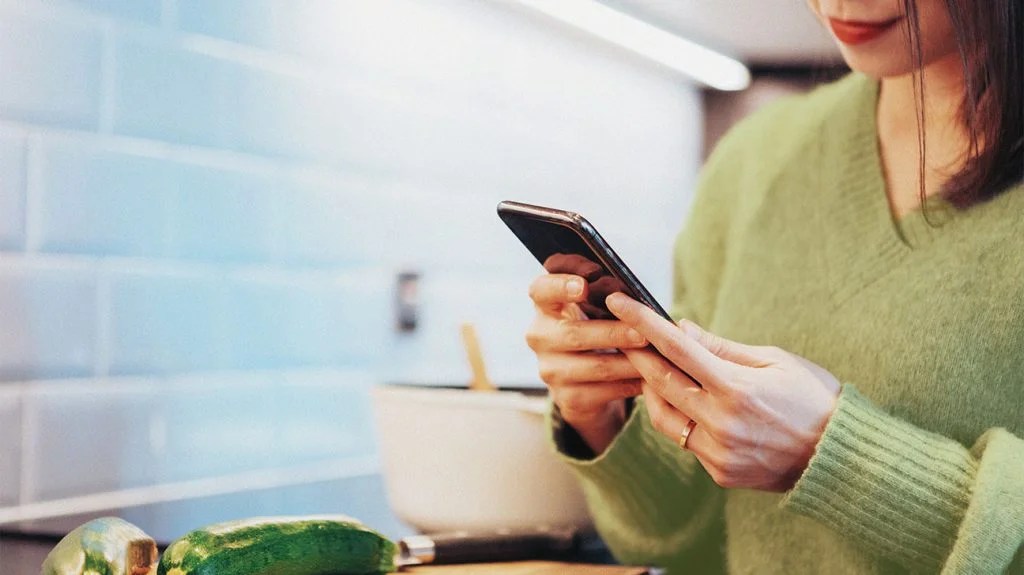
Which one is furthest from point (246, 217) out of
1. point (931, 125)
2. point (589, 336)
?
point (931, 125)

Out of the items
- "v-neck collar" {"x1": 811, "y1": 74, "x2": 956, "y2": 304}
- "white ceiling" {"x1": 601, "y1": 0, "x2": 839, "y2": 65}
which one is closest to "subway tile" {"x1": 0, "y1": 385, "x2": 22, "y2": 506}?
"v-neck collar" {"x1": 811, "y1": 74, "x2": 956, "y2": 304}

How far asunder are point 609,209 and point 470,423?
881 mm

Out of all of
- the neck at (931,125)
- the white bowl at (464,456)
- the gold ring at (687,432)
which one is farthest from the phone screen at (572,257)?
the neck at (931,125)

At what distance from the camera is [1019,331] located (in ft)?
2.92

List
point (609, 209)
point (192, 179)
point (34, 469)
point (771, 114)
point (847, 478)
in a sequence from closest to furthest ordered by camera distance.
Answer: point (847, 478)
point (34, 469)
point (192, 179)
point (771, 114)
point (609, 209)

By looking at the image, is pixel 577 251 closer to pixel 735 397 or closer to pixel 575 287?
pixel 575 287

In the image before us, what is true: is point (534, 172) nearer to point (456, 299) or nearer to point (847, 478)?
point (456, 299)

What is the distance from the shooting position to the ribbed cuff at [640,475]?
1021mm

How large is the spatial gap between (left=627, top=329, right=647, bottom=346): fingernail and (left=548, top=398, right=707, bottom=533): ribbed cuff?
0.64 feet

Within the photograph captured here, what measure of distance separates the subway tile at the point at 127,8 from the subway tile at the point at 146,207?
122 mm

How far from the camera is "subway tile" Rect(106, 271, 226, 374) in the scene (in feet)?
3.42

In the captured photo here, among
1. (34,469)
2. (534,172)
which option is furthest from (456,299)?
(34,469)

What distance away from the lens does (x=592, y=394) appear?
956 millimetres

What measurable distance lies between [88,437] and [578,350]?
1.49 ft
